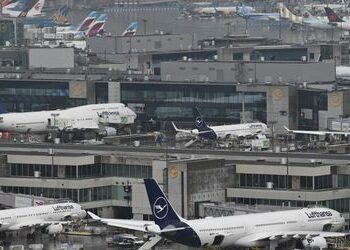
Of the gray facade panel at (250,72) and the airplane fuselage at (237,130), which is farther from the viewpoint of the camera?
the gray facade panel at (250,72)

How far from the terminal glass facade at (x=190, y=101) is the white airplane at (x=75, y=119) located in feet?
19.1

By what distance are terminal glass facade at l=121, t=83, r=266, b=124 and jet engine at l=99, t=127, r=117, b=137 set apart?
8.22 metres

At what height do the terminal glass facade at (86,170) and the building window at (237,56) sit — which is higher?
the building window at (237,56)

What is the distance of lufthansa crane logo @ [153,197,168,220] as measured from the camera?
75.9 meters

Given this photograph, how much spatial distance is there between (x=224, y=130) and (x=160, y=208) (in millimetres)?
41821

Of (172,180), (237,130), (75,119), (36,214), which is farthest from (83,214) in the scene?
(75,119)

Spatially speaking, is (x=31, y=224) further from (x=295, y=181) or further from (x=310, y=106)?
(x=310, y=106)

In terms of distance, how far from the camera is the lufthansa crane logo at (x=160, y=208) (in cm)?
7588

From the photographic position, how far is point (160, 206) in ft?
249

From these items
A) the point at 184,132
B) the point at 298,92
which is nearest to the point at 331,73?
the point at 298,92

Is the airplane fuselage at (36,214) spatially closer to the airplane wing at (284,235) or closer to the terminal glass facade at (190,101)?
the airplane wing at (284,235)

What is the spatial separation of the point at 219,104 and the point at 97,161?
122ft

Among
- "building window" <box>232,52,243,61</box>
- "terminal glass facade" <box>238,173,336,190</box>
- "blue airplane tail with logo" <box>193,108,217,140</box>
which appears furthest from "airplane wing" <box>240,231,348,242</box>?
"building window" <box>232,52,243,61</box>

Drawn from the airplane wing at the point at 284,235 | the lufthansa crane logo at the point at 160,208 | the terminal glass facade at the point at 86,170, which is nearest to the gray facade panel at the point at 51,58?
the terminal glass facade at the point at 86,170
